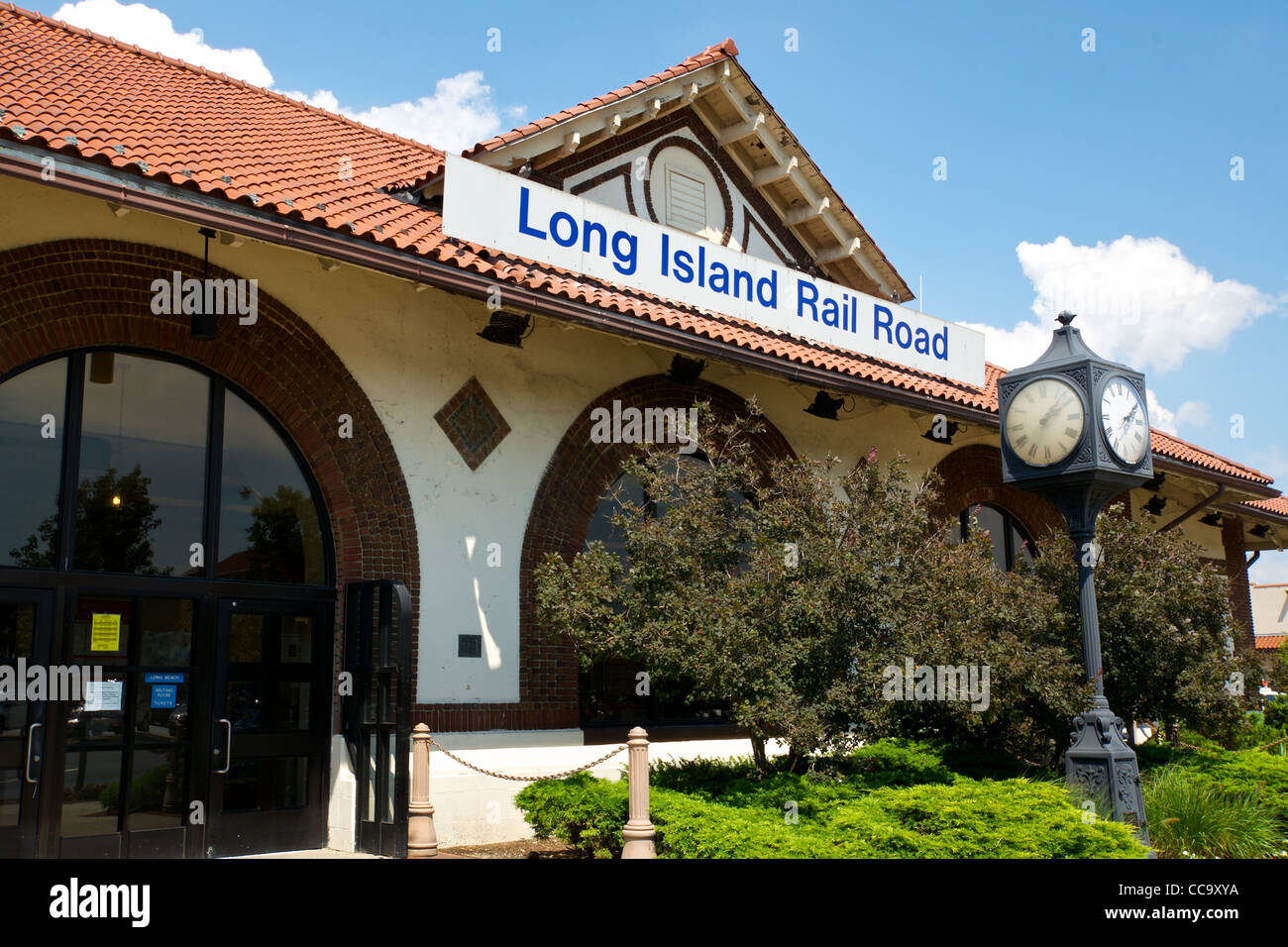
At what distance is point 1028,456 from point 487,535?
4.70 meters

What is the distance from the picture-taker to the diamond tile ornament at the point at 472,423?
998cm

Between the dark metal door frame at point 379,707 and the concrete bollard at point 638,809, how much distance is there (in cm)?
189

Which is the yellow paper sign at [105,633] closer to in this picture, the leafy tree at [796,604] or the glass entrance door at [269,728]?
Answer: the glass entrance door at [269,728]

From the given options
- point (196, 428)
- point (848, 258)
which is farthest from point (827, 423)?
point (196, 428)

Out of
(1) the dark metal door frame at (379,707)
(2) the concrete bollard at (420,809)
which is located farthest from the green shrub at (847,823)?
(1) the dark metal door frame at (379,707)

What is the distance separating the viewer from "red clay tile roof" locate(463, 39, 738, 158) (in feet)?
35.7

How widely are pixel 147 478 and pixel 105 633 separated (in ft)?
3.94

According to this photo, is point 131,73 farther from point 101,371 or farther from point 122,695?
point 122,695

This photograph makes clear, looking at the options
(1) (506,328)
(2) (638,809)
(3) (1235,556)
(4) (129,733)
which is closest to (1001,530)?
(3) (1235,556)

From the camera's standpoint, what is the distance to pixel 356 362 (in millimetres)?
9445

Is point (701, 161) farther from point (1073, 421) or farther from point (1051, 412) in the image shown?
point (1073, 421)

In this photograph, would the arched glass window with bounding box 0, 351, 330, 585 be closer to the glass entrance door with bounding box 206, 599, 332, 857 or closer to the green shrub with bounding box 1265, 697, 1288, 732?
the glass entrance door with bounding box 206, 599, 332, 857

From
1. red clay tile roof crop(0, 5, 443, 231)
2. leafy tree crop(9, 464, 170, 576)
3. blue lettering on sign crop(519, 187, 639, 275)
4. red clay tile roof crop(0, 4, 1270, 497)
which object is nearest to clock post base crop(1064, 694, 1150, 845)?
red clay tile roof crop(0, 4, 1270, 497)

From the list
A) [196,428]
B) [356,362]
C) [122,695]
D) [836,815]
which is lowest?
[836,815]
